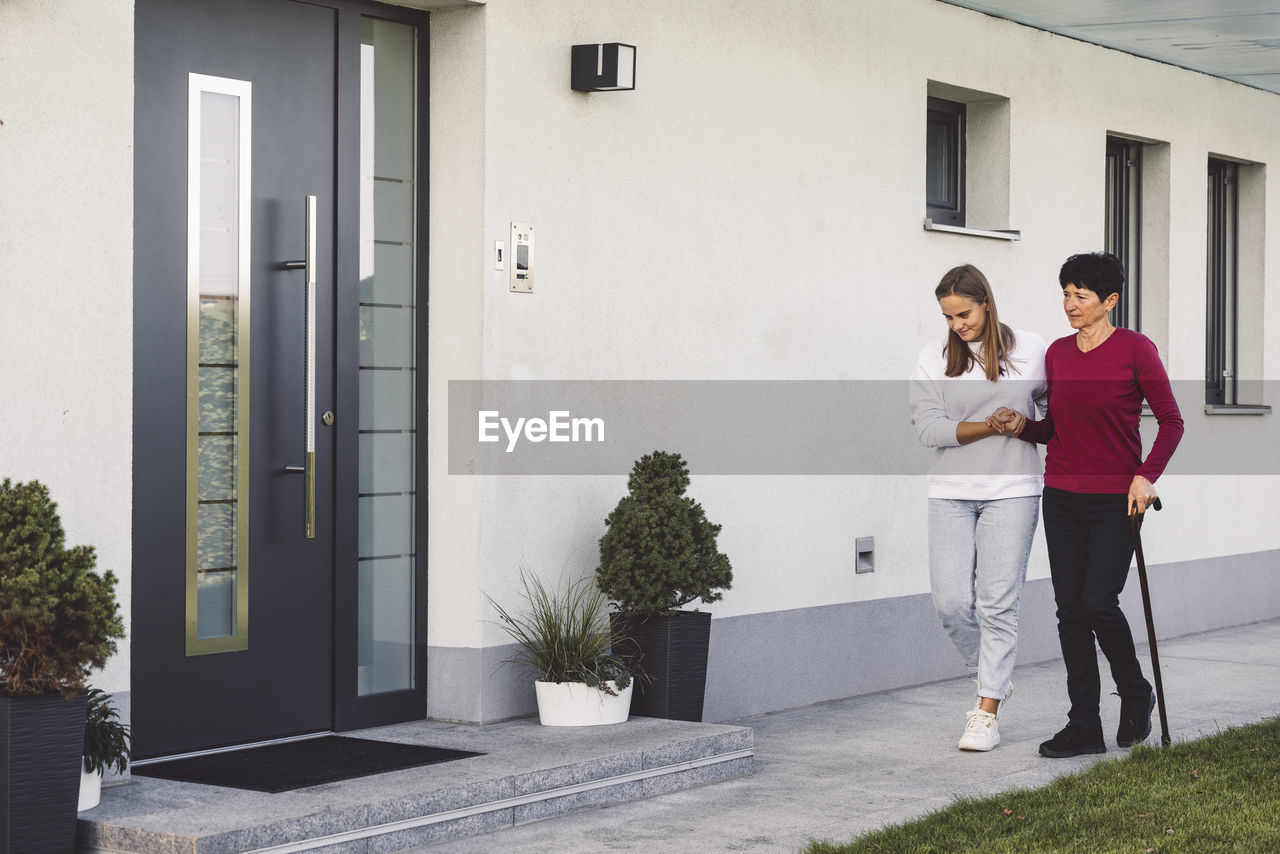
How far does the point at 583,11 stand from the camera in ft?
20.2

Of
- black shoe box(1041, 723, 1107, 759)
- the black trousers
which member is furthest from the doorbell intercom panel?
black shoe box(1041, 723, 1107, 759)

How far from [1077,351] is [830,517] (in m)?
1.85

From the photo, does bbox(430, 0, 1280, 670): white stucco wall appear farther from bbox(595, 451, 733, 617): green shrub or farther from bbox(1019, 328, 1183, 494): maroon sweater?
bbox(1019, 328, 1183, 494): maroon sweater

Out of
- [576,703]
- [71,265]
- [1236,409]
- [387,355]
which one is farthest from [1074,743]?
[1236,409]

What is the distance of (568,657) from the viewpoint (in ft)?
19.0

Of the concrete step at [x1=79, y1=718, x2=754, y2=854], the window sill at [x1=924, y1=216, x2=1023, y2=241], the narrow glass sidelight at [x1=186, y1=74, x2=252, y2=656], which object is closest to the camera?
the concrete step at [x1=79, y1=718, x2=754, y2=854]

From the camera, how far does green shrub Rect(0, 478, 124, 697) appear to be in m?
3.94

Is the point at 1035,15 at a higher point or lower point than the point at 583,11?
higher

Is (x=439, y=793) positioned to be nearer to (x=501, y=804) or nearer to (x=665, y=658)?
(x=501, y=804)

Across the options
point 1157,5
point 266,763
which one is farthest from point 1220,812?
point 1157,5

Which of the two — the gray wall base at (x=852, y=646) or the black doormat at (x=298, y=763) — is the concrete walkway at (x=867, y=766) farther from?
the black doormat at (x=298, y=763)

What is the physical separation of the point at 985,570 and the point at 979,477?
34cm

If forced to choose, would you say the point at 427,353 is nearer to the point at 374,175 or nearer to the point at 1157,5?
the point at 374,175

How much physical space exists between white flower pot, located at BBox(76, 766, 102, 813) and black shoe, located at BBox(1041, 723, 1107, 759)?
327 cm
